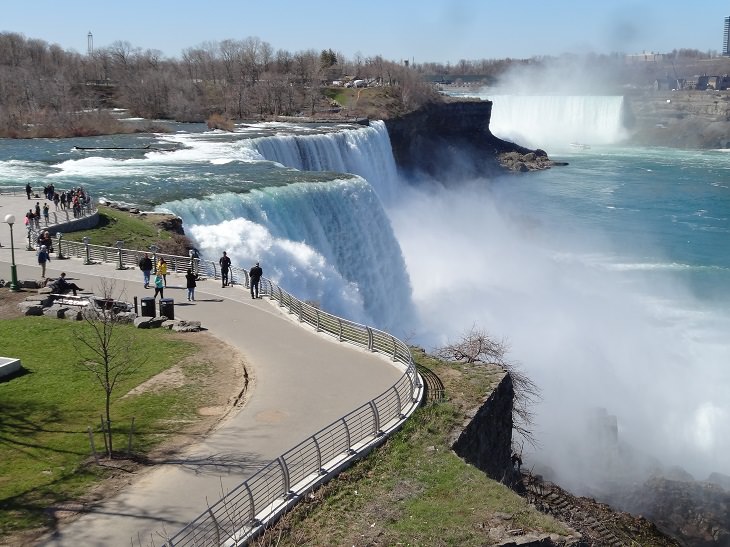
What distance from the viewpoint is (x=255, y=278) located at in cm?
1958

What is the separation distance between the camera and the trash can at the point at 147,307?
58.2ft

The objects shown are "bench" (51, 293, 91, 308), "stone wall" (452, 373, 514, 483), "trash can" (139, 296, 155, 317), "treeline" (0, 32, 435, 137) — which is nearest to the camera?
"stone wall" (452, 373, 514, 483)

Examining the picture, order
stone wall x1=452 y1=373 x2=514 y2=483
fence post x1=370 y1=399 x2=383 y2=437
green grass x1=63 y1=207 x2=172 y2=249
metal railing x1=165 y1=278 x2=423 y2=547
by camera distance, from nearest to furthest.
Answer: metal railing x1=165 y1=278 x2=423 y2=547
fence post x1=370 y1=399 x2=383 y2=437
stone wall x1=452 y1=373 x2=514 y2=483
green grass x1=63 y1=207 x2=172 y2=249

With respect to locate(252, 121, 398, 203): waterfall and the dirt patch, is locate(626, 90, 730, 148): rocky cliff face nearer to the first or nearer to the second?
locate(252, 121, 398, 203): waterfall

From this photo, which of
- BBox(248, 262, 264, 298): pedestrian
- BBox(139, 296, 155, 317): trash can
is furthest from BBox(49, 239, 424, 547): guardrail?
BBox(139, 296, 155, 317): trash can

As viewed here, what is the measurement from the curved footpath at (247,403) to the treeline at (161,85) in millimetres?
44259

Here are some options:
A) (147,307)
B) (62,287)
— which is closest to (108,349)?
(147,307)

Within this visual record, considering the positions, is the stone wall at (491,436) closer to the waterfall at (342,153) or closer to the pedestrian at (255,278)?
the pedestrian at (255,278)

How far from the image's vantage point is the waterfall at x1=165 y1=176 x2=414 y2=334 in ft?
88.7

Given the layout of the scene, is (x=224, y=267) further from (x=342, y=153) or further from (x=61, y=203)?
(x=342, y=153)

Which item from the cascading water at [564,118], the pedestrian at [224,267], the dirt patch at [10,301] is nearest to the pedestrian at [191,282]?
the pedestrian at [224,267]

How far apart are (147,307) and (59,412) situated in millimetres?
5115

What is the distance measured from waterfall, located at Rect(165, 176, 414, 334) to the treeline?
110 ft

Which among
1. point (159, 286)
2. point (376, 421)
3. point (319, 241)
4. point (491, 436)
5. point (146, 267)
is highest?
point (146, 267)
